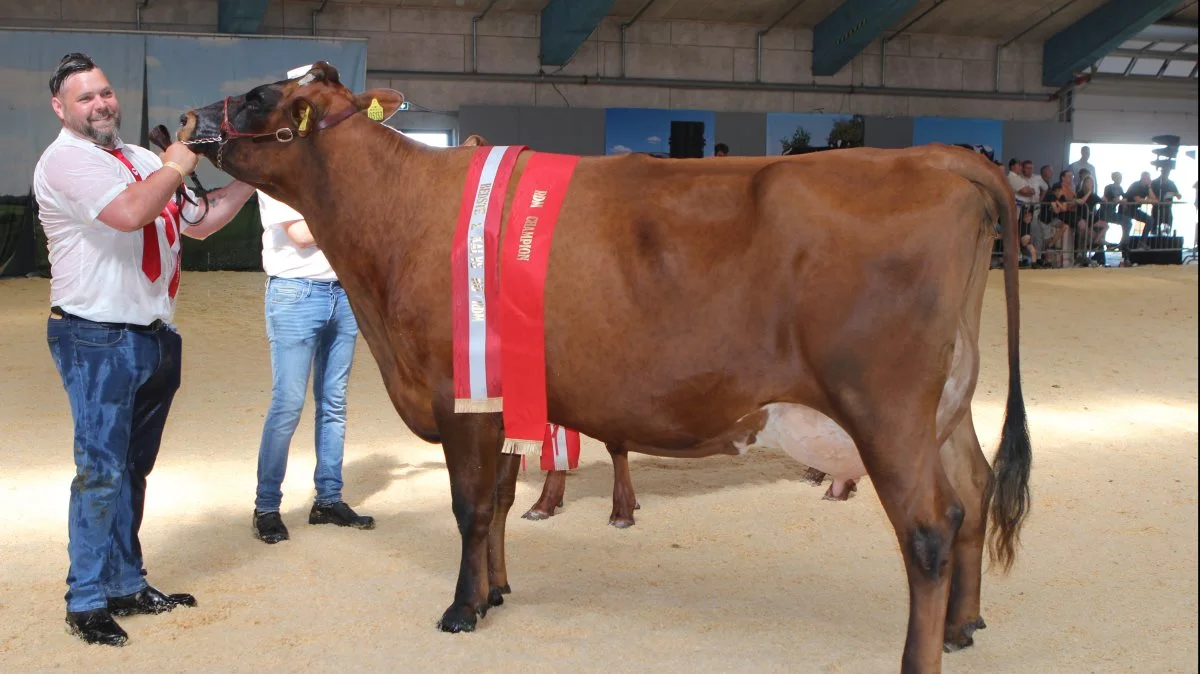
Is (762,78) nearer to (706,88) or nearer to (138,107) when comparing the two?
(706,88)

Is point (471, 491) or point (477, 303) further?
point (471, 491)

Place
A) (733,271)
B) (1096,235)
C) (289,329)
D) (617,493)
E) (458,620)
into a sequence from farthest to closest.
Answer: (1096,235), (617,493), (289,329), (458,620), (733,271)

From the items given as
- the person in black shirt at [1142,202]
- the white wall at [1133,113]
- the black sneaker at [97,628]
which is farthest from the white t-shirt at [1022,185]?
the black sneaker at [97,628]

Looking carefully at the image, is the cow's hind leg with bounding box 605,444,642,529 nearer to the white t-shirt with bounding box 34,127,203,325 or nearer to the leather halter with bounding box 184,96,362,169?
the leather halter with bounding box 184,96,362,169

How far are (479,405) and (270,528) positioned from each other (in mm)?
1765

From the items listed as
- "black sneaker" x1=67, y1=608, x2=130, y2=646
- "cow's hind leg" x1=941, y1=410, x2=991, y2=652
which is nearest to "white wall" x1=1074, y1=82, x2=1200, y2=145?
"cow's hind leg" x1=941, y1=410, x2=991, y2=652

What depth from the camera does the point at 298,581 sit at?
4.53 meters

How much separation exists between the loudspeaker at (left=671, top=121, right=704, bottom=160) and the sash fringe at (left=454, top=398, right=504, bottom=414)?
57.5 ft

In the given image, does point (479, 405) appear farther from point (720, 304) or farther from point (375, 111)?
point (375, 111)

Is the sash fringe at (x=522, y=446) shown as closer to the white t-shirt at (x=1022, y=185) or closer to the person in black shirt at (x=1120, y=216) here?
the white t-shirt at (x=1022, y=185)

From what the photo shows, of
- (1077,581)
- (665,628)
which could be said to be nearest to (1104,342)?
(1077,581)

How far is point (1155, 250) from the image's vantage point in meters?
19.9

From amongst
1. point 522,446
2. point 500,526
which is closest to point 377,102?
point 522,446

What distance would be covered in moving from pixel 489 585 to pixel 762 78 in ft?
62.6
